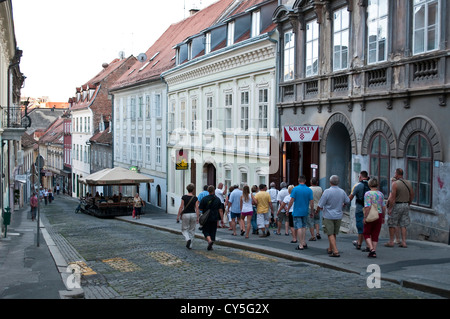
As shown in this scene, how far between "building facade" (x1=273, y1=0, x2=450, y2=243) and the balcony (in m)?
10.6

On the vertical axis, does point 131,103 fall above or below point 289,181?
above

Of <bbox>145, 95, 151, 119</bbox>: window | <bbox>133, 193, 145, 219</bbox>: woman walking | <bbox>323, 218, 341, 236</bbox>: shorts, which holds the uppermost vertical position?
<bbox>145, 95, 151, 119</bbox>: window

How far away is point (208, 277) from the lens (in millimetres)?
10328

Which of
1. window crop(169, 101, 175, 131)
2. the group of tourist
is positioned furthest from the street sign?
the group of tourist

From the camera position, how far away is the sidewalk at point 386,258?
9.34 metres

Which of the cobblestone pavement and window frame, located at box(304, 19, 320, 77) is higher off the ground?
window frame, located at box(304, 19, 320, 77)

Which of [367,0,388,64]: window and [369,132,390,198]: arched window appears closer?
[367,0,388,64]: window

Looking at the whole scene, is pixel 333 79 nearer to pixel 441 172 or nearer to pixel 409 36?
pixel 409 36

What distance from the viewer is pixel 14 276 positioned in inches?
428

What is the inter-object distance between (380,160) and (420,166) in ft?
6.34

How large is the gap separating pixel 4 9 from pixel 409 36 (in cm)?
1667

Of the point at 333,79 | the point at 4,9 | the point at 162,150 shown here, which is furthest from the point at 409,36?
the point at 162,150

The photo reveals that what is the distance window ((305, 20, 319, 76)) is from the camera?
786 inches

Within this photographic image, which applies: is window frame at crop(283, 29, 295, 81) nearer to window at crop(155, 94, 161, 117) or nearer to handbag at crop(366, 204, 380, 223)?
handbag at crop(366, 204, 380, 223)
